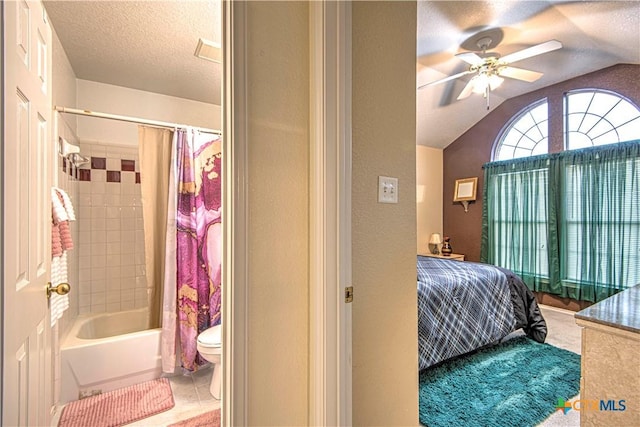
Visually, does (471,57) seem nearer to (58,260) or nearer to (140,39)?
(140,39)

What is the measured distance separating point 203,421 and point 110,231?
181 cm

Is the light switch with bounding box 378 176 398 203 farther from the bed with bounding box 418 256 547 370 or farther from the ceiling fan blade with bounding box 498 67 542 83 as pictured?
the ceiling fan blade with bounding box 498 67 542 83

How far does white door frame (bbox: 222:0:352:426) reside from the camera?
0.90m

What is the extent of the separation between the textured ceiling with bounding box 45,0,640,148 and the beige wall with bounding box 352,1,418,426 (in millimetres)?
1154

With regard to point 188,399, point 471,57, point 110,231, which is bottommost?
point 188,399

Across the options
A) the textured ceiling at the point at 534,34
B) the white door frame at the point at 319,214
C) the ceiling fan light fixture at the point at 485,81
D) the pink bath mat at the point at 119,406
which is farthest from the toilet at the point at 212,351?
the ceiling fan light fixture at the point at 485,81

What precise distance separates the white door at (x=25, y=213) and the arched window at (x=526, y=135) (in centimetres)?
492

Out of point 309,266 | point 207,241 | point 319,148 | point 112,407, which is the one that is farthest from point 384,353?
point 112,407

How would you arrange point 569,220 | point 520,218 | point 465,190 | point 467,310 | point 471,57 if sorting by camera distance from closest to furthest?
point 467,310 → point 471,57 → point 569,220 → point 520,218 → point 465,190

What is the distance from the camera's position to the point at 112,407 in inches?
71.9

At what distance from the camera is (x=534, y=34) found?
267 centimetres

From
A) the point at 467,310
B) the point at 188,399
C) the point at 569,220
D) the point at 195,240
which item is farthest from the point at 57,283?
the point at 569,220

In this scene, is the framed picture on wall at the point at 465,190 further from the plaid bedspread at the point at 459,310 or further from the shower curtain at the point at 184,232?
the shower curtain at the point at 184,232

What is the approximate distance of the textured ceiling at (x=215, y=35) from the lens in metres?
1.77
